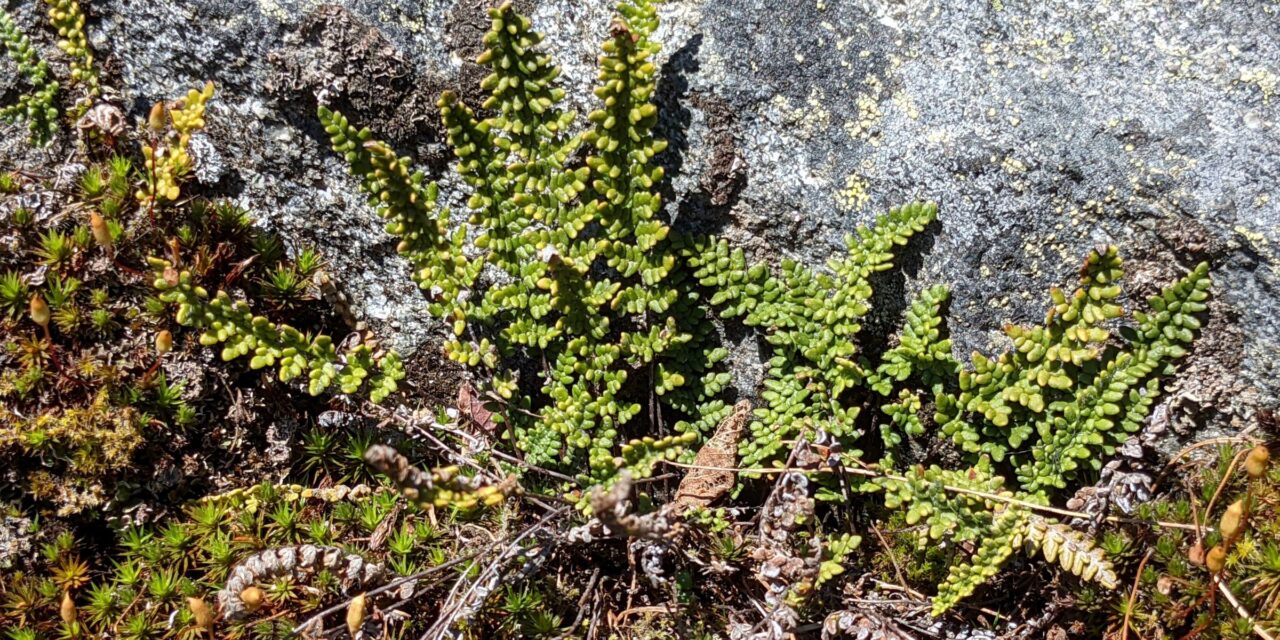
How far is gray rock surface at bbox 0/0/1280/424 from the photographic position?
339cm

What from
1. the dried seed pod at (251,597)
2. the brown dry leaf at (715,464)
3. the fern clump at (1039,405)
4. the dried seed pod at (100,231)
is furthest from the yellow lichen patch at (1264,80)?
the dried seed pod at (100,231)

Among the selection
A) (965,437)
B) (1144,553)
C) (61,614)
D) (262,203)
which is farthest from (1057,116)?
(61,614)

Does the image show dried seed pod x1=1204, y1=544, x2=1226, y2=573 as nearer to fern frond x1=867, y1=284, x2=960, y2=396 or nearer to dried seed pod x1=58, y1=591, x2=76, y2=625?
fern frond x1=867, y1=284, x2=960, y2=396

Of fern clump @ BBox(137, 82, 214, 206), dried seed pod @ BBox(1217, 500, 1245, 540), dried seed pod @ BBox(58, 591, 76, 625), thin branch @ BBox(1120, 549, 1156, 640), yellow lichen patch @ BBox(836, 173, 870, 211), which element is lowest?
dried seed pod @ BBox(58, 591, 76, 625)

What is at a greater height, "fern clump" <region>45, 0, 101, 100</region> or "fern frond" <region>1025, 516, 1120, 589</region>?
"fern clump" <region>45, 0, 101, 100</region>

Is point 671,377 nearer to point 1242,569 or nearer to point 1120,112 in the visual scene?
point 1120,112

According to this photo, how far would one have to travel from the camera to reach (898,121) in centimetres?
364

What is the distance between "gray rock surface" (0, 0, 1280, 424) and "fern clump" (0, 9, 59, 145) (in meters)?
0.33

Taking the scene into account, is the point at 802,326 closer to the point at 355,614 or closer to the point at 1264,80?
the point at 1264,80

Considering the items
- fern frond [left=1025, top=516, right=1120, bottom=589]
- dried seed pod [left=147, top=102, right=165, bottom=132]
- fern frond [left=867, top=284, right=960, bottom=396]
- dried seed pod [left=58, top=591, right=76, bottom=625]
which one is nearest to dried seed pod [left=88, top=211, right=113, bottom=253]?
dried seed pod [left=147, top=102, right=165, bottom=132]

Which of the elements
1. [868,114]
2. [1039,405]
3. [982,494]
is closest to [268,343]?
[868,114]

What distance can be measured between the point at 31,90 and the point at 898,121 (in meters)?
3.76

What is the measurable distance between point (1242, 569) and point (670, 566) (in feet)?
6.75

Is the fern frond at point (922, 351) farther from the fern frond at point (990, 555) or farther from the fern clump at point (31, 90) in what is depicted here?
the fern clump at point (31, 90)
